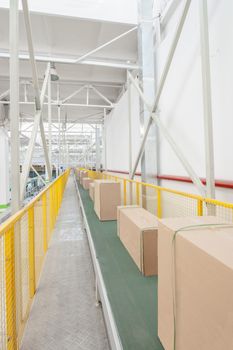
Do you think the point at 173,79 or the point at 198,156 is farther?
the point at 173,79

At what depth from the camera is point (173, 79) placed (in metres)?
4.09

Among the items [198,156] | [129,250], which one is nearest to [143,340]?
[129,250]

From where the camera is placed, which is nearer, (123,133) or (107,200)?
(107,200)

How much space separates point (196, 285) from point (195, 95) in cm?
313

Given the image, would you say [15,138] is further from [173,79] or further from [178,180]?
[173,79]

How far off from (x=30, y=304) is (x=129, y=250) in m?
1.14

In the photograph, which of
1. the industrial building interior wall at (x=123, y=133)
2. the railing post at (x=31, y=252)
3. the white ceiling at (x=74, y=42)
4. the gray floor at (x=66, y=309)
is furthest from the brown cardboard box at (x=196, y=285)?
the industrial building interior wall at (x=123, y=133)

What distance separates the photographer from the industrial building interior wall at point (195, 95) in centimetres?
274

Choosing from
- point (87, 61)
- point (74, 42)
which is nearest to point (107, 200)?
point (87, 61)

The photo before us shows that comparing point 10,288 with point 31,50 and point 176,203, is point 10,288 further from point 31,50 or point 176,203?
point 176,203

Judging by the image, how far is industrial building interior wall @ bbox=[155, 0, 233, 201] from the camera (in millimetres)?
2736

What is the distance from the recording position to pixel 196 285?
943 mm

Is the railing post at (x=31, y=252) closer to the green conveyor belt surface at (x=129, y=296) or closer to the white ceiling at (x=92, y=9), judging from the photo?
the green conveyor belt surface at (x=129, y=296)

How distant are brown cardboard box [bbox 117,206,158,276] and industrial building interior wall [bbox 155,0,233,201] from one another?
3.78 feet
